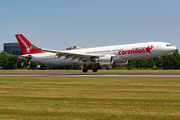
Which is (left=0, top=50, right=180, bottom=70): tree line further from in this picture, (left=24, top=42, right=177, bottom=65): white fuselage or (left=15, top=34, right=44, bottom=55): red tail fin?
(left=24, top=42, right=177, bottom=65): white fuselage

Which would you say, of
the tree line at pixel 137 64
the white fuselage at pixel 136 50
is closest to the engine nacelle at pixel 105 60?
the white fuselage at pixel 136 50

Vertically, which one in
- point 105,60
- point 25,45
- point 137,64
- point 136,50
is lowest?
point 137,64

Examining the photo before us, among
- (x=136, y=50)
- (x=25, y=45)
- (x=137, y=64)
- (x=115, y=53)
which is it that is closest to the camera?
(x=136, y=50)

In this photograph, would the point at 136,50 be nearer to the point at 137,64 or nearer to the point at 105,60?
the point at 105,60

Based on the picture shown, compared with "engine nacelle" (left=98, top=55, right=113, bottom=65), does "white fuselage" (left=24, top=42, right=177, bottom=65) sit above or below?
above

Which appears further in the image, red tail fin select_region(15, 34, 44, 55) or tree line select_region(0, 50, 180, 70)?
tree line select_region(0, 50, 180, 70)

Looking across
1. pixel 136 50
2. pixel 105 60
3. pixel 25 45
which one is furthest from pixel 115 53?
pixel 25 45

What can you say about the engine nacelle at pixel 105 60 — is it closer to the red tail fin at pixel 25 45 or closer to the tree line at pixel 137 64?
the red tail fin at pixel 25 45

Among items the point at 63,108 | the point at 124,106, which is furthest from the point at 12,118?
the point at 124,106

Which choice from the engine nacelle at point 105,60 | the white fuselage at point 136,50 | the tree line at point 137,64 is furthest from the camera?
the tree line at point 137,64

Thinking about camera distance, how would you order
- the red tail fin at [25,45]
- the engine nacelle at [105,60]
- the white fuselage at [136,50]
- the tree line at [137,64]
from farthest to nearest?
1. the tree line at [137,64]
2. the red tail fin at [25,45]
3. the engine nacelle at [105,60]
4. the white fuselage at [136,50]

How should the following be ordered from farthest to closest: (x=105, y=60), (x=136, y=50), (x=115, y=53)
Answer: (x=115, y=53) < (x=105, y=60) < (x=136, y=50)

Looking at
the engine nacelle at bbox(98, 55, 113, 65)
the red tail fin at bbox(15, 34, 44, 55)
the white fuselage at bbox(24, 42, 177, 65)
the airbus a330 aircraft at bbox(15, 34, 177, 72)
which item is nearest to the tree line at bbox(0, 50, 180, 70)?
the red tail fin at bbox(15, 34, 44, 55)

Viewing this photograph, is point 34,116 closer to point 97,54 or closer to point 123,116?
point 123,116
